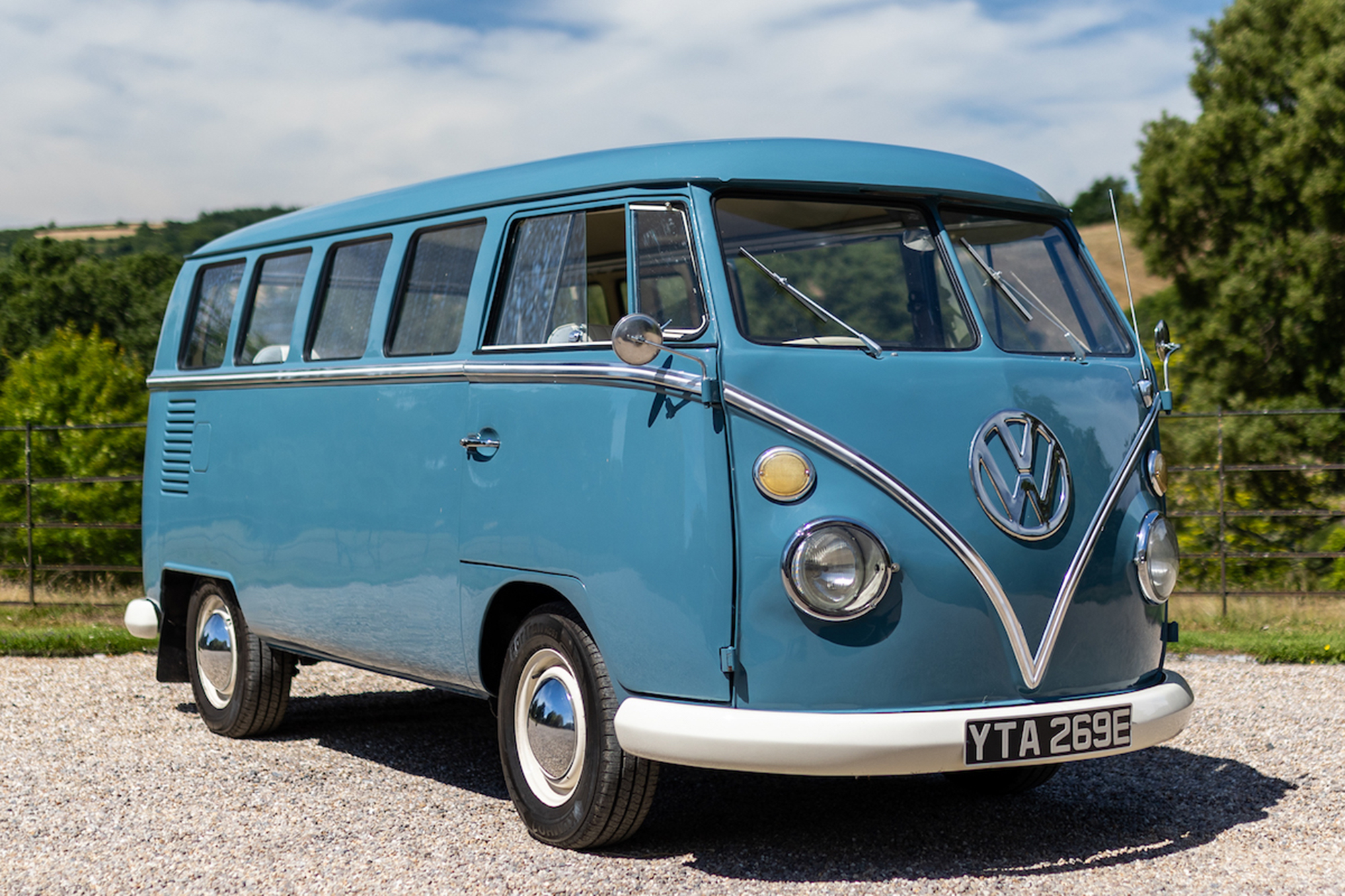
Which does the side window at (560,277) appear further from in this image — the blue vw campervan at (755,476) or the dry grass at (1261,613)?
the dry grass at (1261,613)

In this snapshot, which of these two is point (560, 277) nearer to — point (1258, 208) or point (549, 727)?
point (549, 727)

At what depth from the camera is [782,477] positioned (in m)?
4.51

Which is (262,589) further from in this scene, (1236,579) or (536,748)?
(1236,579)

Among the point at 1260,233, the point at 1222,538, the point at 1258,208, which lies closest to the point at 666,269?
the point at 1222,538

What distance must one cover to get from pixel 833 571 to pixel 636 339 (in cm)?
96

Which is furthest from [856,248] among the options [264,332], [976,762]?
[264,332]

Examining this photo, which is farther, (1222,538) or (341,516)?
(1222,538)

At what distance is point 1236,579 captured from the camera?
1859cm

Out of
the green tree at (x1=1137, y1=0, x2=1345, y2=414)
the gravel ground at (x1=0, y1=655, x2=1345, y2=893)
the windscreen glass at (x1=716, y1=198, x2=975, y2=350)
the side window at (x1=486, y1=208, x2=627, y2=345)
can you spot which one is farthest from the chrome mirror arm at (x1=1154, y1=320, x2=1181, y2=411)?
the green tree at (x1=1137, y1=0, x2=1345, y2=414)

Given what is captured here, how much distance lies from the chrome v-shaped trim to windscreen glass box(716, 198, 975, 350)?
0.99 ft

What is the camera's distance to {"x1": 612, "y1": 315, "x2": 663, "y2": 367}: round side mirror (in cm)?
457

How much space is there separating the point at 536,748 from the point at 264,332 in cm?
313

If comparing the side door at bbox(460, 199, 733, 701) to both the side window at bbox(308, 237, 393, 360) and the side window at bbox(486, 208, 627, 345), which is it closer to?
the side window at bbox(486, 208, 627, 345)

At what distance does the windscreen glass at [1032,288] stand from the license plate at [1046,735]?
1320 mm
